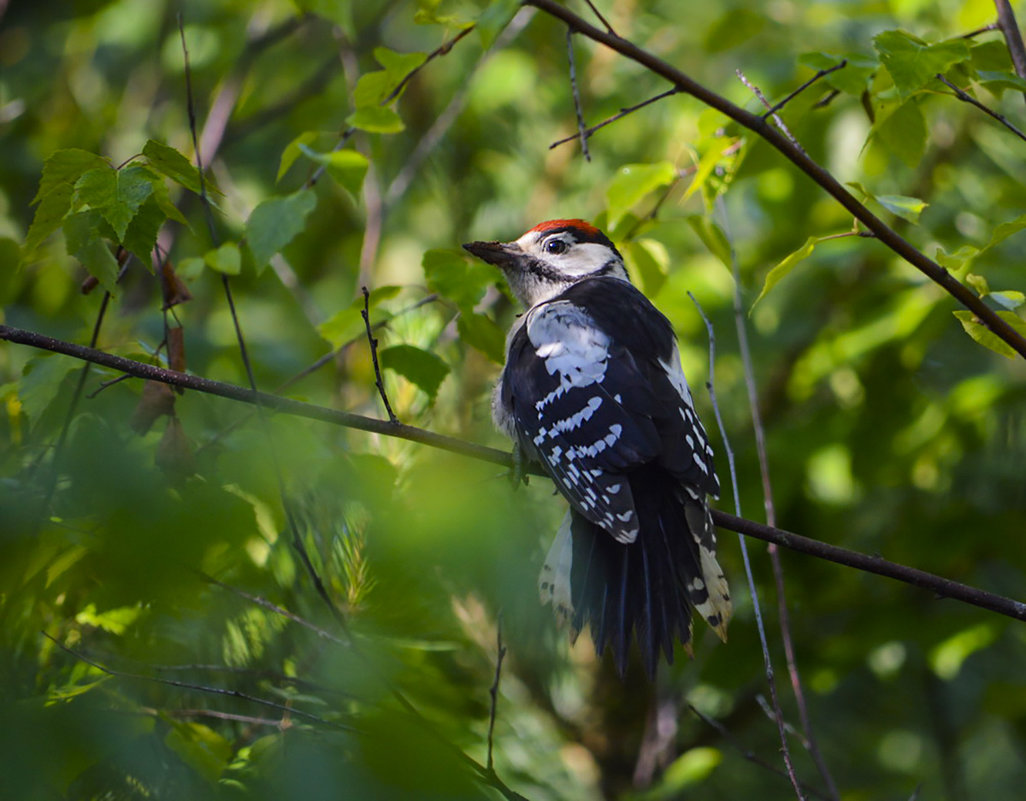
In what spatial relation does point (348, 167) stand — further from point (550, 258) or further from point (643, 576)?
point (550, 258)

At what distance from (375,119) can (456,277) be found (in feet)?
1.35

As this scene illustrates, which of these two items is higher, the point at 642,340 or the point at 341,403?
the point at 642,340

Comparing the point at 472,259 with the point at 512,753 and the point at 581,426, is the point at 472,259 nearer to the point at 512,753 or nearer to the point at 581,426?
the point at 581,426

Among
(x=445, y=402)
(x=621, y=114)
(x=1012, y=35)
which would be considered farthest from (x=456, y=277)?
(x=1012, y=35)

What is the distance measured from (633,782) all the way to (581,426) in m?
1.50

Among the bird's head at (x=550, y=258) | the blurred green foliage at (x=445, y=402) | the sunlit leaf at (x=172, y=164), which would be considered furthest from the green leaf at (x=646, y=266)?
the sunlit leaf at (x=172, y=164)

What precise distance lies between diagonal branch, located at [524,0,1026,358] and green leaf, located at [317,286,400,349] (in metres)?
0.72

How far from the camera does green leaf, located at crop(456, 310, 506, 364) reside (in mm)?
2137

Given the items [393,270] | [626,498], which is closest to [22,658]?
[626,498]

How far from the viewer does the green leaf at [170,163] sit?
5.10 ft

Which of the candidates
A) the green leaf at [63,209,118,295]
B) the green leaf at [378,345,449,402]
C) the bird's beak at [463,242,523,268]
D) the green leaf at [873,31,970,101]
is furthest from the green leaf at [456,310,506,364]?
the green leaf at [873,31,970,101]

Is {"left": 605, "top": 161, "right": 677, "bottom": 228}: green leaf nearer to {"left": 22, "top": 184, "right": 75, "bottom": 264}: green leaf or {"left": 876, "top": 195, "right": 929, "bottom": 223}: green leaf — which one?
{"left": 876, "top": 195, "right": 929, "bottom": 223}: green leaf

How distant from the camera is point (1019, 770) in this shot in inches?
171

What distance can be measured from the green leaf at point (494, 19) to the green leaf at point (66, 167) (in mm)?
660
